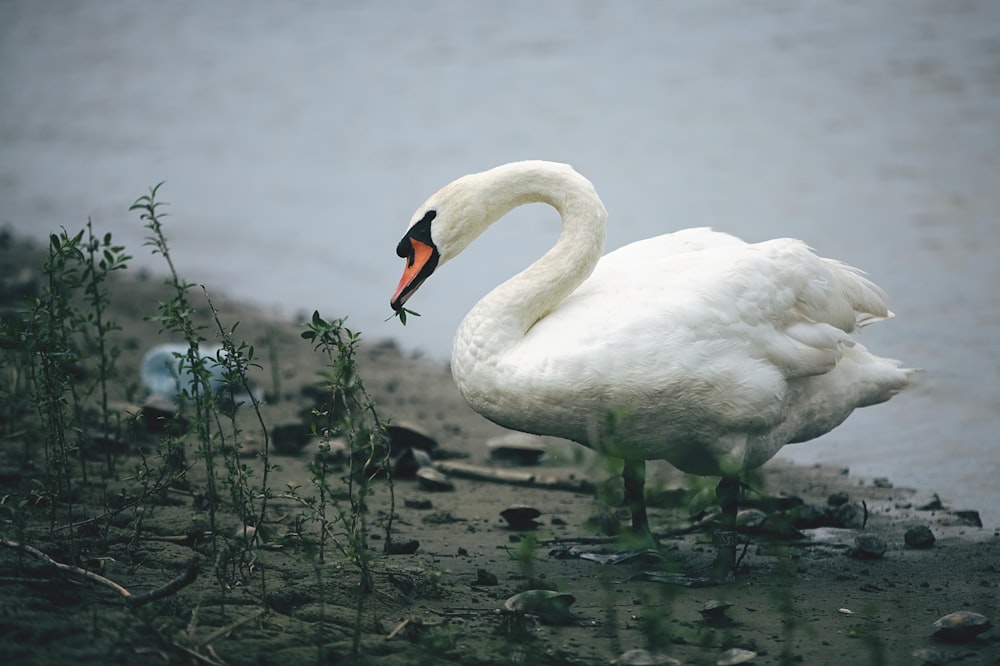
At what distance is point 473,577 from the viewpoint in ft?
16.7

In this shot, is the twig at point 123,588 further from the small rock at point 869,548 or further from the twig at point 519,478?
the small rock at point 869,548

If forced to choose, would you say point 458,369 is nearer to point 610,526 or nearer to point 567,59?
point 610,526

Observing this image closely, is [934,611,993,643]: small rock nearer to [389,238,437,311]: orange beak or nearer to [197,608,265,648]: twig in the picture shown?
[197,608,265,648]: twig

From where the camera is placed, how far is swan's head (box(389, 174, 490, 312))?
227 inches

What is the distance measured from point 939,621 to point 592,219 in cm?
233

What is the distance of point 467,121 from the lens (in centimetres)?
1612

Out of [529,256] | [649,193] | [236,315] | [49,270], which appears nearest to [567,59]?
[649,193]

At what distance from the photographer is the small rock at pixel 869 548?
18.4 feet

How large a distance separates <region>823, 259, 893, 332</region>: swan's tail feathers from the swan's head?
1.73m

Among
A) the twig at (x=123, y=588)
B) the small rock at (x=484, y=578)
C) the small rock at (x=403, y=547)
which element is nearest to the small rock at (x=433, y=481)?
the small rock at (x=403, y=547)

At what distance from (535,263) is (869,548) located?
1.95 meters

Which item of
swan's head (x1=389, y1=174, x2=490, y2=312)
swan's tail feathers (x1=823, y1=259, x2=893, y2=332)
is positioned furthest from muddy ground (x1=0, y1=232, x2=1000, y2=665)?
swan's head (x1=389, y1=174, x2=490, y2=312)

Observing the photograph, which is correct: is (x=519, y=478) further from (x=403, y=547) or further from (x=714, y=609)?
(x=714, y=609)

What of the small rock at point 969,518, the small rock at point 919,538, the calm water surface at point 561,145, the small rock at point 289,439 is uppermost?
→ the calm water surface at point 561,145
